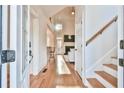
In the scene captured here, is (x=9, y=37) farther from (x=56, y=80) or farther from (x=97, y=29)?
(x=56, y=80)

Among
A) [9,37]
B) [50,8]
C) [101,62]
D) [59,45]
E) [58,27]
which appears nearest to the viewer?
[9,37]

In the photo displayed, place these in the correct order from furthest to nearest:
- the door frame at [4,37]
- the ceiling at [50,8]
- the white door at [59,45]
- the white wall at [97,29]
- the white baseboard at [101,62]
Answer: the white door at [59,45] → the ceiling at [50,8] → the white wall at [97,29] → the white baseboard at [101,62] → the door frame at [4,37]

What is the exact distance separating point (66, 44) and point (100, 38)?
13211mm

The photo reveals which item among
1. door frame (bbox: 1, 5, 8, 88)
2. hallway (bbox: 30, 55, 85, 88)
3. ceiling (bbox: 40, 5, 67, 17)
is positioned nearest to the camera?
door frame (bbox: 1, 5, 8, 88)

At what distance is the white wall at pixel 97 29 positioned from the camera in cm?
496

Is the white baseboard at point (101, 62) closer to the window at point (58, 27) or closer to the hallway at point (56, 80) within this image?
the hallway at point (56, 80)

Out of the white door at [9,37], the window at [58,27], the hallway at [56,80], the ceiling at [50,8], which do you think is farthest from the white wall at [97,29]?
the window at [58,27]

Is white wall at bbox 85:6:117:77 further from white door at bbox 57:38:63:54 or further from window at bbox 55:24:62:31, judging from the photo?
white door at bbox 57:38:63:54

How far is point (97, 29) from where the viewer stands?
5.00 meters

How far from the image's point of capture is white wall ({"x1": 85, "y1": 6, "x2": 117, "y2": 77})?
16.3ft

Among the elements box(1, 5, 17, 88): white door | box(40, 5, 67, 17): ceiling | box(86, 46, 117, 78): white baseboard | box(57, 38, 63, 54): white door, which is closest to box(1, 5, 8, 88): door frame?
box(1, 5, 17, 88): white door

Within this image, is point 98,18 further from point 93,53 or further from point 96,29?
point 93,53

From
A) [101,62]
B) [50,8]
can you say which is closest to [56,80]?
[101,62]

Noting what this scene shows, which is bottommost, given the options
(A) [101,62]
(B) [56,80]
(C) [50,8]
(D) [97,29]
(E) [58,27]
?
(B) [56,80]
